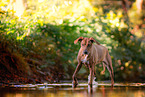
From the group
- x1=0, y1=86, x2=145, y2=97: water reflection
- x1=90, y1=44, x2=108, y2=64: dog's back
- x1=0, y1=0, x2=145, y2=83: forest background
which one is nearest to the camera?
x1=0, y1=86, x2=145, y2=97: water reflection

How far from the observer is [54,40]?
57.0 ft

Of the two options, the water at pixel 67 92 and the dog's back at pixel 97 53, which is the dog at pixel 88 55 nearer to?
the dog's back at pixel 97 53

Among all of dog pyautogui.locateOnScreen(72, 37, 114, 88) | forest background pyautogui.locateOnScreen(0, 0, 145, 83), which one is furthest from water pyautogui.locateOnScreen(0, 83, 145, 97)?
forest background pyautogui.locateOnScreen(0, 0, 145, 83)

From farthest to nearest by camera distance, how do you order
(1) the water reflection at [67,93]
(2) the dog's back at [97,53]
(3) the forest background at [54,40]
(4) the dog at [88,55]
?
(3) the forest background at [54,40], (2) the dog's back at [97,53], (4) the dog at [88,55], (1) the water reflection at [67,93]

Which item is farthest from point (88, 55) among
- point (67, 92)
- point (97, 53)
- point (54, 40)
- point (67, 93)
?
point (54, 40)

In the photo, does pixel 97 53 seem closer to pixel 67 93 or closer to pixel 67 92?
pixel 67 92

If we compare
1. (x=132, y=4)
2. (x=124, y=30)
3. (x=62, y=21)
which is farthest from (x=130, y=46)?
(x=132, y=4)

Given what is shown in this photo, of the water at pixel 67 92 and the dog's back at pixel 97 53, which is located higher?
the dog's back at pixel 97 53

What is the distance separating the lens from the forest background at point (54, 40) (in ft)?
46.8

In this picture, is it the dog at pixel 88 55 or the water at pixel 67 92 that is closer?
the water at pixel 67 92

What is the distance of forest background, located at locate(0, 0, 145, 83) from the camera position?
562 inches

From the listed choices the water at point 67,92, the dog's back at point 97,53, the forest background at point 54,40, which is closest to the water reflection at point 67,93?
the water at point 67,92

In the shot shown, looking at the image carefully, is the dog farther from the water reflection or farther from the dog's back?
the water reflection

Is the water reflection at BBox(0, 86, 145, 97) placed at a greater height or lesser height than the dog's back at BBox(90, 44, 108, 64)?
lesser
